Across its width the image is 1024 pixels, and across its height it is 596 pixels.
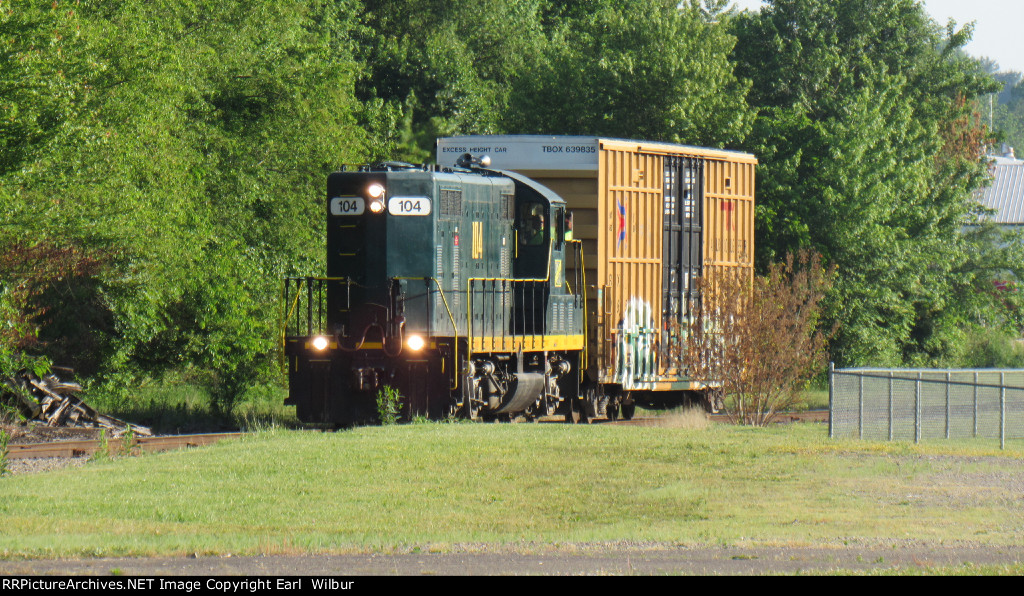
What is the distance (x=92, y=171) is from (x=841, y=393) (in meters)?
14.1

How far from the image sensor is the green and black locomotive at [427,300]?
19766mm

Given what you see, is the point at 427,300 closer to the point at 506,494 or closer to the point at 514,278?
the point at 514,278

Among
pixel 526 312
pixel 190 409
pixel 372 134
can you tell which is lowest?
pixel 190 409

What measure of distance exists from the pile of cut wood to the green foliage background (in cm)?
75

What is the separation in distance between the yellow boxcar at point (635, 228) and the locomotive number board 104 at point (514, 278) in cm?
3

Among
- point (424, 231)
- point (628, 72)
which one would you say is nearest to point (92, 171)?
point (424, 231)

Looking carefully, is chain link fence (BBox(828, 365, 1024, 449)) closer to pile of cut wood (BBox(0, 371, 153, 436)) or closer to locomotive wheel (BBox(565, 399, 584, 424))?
locomotive wheel (BBox(565, 399, 584, 424))

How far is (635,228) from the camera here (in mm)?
23031

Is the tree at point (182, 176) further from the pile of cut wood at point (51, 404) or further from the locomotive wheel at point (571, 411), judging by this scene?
the locomotive wheel at point (571, 411)

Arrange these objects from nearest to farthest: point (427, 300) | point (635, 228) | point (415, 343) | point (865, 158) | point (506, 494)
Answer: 1. point (506, 494)
2. point (415, 343)
3. point (427, 300)
4. point (635, 228)
5. point (865, 158)

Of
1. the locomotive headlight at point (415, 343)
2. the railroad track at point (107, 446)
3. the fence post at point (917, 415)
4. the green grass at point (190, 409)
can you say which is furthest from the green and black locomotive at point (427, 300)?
the fence post at point (917, 415)

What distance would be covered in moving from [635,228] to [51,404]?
11.1 metres

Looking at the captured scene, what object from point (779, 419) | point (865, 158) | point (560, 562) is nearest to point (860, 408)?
point (779, 419)

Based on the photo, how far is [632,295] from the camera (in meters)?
23.2
